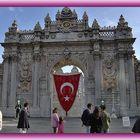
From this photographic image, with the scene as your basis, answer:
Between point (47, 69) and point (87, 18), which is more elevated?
point (87, 18)

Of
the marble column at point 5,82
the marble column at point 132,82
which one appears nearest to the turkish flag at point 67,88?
the marble column at point 132,82

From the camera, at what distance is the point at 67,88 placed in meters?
25.5

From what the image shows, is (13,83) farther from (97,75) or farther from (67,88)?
(97,75)

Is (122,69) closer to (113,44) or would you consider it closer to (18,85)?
(113,44)

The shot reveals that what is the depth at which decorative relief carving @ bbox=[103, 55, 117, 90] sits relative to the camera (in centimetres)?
2686

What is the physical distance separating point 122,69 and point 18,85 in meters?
10.3

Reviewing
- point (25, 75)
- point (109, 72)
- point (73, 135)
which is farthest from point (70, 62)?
point (73, 135)

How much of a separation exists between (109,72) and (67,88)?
4.66 m

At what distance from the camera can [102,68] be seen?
27391 mm

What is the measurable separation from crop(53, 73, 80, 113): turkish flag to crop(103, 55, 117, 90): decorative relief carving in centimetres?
330

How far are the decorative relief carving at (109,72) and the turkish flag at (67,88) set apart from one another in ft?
10.8

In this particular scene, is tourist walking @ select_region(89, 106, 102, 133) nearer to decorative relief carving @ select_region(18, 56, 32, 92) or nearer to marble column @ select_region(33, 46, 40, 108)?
marble column @ select_region(33, 46, 40, 108)

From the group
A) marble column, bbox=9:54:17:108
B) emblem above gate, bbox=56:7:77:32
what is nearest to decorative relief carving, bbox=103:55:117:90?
emblem above gate, bbox=56:7:77:32
